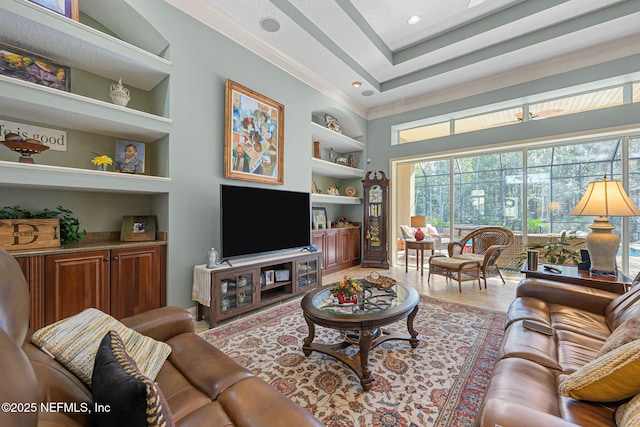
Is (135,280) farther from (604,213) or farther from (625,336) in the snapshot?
(604,213)

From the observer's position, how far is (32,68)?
215 cm

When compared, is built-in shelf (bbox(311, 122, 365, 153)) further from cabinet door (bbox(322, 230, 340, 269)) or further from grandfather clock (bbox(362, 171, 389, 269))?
cabinet door (bbox(322, 230, 340, 269))

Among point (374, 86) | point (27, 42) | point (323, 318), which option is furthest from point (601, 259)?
point (27, 42)

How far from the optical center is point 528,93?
415cm

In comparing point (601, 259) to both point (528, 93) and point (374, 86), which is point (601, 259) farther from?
point (374, 86)

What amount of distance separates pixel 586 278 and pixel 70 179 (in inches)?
178

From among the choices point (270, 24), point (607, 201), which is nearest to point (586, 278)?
point (607, 201)

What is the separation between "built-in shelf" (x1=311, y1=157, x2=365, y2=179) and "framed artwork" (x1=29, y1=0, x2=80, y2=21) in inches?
124

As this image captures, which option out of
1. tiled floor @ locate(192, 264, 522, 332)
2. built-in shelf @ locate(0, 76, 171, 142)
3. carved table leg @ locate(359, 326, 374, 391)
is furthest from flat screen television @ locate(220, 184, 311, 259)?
carved table leg @ locate(359, 326, 374, 391)

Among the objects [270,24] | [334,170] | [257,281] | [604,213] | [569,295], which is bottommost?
[257,281]

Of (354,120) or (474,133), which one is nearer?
(474,133)

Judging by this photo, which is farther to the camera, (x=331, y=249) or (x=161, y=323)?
(x=331, y=249)

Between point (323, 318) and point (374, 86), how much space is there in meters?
4.47

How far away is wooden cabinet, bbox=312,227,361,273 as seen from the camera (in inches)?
191
